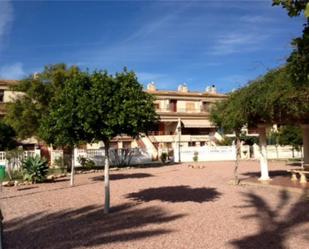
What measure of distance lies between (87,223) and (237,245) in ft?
12.4

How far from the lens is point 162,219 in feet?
31.6

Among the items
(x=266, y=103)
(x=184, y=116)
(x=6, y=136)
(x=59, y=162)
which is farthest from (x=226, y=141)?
(x=266, y=103)

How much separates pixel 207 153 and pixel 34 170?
2116 cm

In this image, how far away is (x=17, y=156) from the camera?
2592 cm

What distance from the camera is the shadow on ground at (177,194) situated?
42.5 ft

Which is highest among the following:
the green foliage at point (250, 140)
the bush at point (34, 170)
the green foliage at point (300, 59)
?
the green foliage at point (250, 140)

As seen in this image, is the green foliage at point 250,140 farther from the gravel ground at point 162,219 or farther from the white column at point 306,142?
the gravel ground at point 162,219

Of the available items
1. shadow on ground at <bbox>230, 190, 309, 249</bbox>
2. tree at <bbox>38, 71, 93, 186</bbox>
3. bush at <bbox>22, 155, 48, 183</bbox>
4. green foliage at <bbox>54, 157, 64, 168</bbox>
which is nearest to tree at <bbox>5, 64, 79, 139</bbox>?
green foliage at <bbox>54, 157, 64, 168</bbox>

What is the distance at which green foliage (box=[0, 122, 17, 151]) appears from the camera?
1432 inches

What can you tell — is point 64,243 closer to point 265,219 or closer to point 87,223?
point 87,223

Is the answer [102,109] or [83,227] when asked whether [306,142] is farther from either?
[83,227]

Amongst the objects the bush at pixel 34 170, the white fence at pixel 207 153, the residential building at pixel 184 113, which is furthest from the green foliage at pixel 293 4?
the residential building at pixel 184 113

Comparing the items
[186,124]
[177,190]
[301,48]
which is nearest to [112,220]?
[177,190]

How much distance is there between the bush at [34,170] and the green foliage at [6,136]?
16983 millimetres
